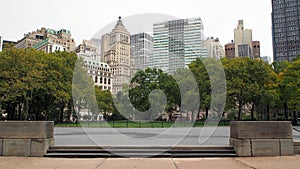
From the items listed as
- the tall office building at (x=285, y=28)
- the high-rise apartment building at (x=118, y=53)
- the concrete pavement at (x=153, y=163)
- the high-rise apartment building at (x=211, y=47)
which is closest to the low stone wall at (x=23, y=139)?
the concrete pavement at (x=153, y=163)

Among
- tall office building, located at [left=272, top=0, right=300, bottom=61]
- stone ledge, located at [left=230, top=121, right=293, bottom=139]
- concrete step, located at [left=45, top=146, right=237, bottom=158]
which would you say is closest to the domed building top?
concrete step, located at [left=45, top=146, right=237, bottom=158]

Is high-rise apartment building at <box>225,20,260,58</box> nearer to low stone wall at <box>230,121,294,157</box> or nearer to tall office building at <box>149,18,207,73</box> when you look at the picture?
tall office building at <box>149,18,207,73</box>

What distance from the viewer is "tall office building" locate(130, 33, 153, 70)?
35.8ft

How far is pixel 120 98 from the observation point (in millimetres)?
13367

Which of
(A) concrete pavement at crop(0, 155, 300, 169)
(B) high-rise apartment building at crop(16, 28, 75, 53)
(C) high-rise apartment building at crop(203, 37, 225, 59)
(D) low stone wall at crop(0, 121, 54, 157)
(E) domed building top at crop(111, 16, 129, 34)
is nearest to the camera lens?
(A) concrete pavement at crop(0, 155, 300, 169)

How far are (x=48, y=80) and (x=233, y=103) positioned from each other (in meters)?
29.6

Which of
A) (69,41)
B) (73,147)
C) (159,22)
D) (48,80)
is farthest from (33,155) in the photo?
(69,41)

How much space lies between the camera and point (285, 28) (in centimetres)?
15238

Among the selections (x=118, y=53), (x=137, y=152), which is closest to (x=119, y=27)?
(x=118, y=53)

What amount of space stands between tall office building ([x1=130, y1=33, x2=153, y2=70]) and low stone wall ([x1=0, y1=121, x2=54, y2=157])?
460 cm

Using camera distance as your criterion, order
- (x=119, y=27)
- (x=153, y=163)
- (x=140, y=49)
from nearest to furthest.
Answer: (x=153, y=163) → (x=119, y=27) → (x=140, y=49)

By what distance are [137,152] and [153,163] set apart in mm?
1514

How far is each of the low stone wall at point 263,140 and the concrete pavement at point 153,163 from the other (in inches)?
18.1

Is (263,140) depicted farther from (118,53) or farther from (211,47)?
(211,47)
